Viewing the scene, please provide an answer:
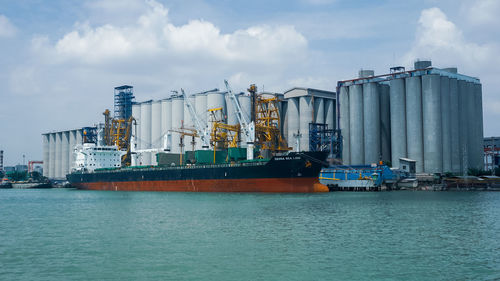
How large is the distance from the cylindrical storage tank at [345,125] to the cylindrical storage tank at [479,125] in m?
19.1

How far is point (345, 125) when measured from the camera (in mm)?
73750

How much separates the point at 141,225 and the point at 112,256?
7991mm

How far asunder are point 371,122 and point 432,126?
9.73 m

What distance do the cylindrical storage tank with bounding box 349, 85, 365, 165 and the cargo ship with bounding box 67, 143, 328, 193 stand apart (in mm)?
21029

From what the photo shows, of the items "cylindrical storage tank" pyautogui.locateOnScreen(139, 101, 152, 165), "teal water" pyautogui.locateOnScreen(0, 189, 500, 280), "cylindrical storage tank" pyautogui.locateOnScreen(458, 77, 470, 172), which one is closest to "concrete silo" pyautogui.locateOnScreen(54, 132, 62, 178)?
"cylindrical storage tank" pyautogui.locateOnScreen(139, 101, 152, 165)

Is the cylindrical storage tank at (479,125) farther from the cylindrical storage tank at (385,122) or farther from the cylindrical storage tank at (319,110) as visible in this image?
the cylindrical storage tank at (319,110)

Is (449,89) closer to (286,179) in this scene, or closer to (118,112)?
(286,179)

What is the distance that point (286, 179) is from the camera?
152ft

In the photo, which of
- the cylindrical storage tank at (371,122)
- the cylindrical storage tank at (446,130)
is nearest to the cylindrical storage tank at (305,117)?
the cylindrical storage tank at (371,122)

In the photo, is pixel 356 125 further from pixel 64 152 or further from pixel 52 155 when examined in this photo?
pixel 52 155

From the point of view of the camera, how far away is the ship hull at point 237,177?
4619 centimetres

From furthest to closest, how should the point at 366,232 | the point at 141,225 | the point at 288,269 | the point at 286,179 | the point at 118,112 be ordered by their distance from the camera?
the point at 118,112 → the point at 286,179 → the point at 141,225 → the point at 366,232 → the point at 288,269

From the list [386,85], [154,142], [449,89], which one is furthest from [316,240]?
[154,142]

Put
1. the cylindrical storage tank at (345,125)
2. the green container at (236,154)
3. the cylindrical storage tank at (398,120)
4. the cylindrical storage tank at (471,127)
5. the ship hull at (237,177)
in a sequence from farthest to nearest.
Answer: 1. the cylindrical storage tank at (345,125)
2. the cylindrical storage tank at (471,127)
3. the cylindrical storage tank at (398,120)
4. the green container at (236,154)
5. the ship hull at (237,177)
